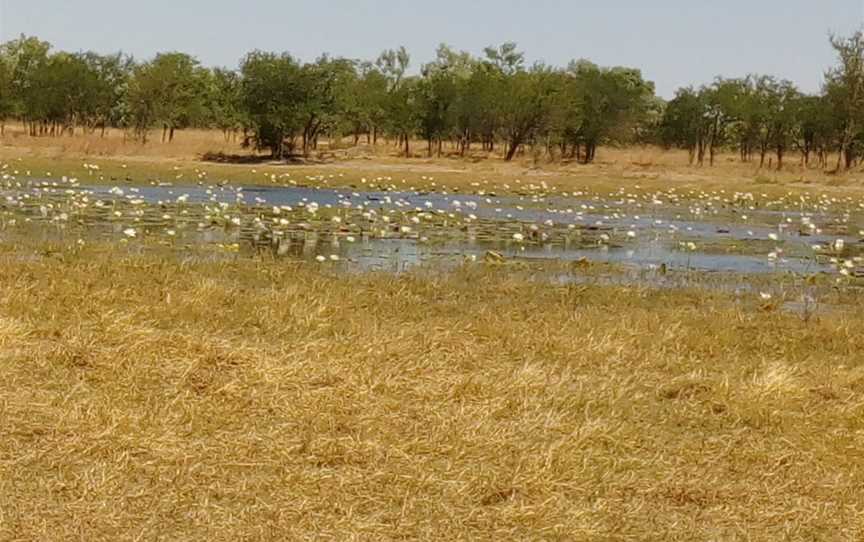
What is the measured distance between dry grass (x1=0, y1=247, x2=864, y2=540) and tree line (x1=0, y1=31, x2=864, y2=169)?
4910 cm

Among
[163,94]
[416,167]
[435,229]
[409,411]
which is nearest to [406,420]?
[409,411]

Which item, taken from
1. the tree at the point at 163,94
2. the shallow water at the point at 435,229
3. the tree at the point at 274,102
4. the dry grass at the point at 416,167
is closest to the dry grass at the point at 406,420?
the shallow water at the point at 435,229

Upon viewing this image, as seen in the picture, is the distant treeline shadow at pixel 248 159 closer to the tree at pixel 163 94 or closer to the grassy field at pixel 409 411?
the tree at pixel 163 94

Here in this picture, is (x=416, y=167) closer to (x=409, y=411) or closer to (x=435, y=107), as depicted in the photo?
(x=435, y=107)

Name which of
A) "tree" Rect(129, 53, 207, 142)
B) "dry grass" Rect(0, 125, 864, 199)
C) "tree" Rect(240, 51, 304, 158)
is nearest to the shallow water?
"dry grass" Rect(0, 125, 864, 199)

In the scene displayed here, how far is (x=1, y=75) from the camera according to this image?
213ft

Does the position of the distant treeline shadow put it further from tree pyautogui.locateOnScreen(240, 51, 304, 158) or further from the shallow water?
the shallow water

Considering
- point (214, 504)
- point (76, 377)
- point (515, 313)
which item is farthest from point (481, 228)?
point (214, 504)

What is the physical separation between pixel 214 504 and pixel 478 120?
59219 mm

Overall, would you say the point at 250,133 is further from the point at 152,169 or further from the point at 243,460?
the point at 243,460

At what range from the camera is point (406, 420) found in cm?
577

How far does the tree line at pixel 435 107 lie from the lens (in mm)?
57375

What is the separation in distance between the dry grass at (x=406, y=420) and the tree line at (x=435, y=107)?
49100 mm

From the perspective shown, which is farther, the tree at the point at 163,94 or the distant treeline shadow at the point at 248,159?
the tree at the point at 163,94
